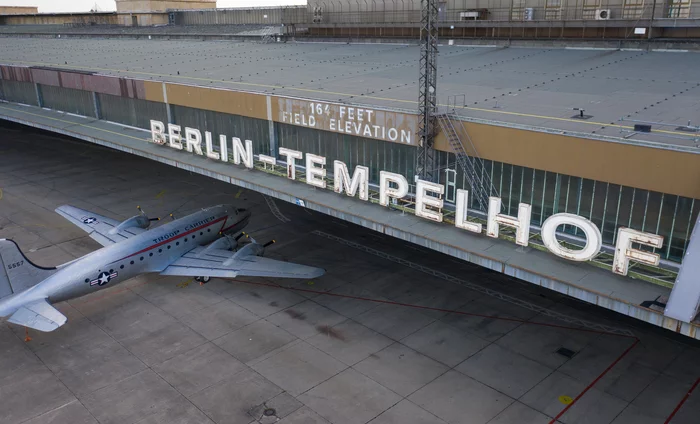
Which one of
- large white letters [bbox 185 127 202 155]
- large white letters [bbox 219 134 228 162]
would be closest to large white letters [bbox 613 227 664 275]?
large white letters [bbox 219 134 228 162]

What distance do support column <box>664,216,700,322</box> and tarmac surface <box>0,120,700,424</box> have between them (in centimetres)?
719

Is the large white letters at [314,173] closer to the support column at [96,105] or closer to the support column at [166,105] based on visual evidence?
the support column at [166,105]

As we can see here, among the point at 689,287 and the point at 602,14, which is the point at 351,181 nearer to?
the point at 689,287

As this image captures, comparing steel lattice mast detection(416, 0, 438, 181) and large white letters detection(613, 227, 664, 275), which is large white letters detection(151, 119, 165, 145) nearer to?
steel lattice mast detection(416, 0, 438, 181)

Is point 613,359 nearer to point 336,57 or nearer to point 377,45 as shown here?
point 336,57

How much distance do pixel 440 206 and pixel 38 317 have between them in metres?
22.6

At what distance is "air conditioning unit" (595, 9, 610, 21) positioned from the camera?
A: 50419mm

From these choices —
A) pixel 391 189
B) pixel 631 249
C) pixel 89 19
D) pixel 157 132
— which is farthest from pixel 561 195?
pixel 89 19

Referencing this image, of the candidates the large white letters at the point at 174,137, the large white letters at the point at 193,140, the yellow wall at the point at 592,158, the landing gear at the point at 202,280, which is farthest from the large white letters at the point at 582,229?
the large white letters at the point at 174,137

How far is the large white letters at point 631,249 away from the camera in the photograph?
23.7 m

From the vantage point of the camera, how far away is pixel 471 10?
59594mm

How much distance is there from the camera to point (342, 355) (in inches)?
1267

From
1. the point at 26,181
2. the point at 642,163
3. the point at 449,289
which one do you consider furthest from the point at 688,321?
the point at 26,181

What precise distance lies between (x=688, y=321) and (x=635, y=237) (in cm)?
385
